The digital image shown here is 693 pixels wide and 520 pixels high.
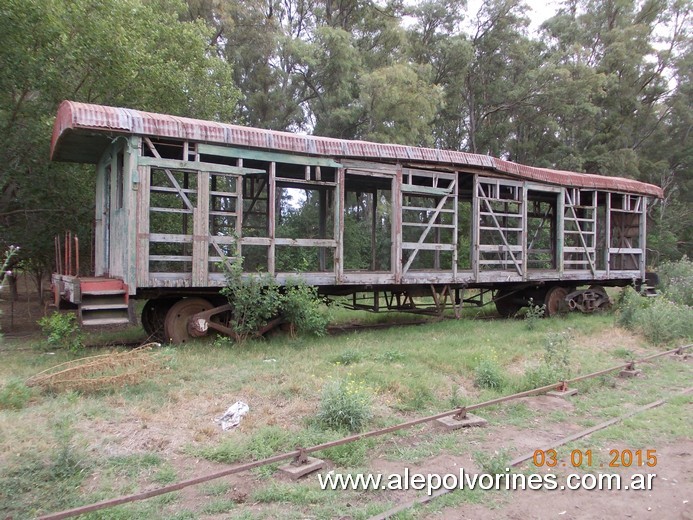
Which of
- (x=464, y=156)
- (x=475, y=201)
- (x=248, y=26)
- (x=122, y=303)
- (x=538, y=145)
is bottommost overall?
(x=122, y=303)

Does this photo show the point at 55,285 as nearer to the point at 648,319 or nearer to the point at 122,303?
the point at 122,303

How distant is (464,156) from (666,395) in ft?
21.6

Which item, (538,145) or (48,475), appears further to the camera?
(538,145)

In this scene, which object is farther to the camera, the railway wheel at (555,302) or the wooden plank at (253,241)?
the railway wheel at (555,302)

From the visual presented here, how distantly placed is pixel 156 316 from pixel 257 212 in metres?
3.53

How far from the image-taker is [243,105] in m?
25.5

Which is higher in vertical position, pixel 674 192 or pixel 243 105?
pixel 243 105

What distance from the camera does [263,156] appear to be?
361 inches

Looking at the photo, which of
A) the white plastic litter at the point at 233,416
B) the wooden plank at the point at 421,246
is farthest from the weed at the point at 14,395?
the wooden plank at the point at 421,246

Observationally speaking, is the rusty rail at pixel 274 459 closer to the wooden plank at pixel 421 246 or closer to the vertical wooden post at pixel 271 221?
the wooden plank at pixel 421 246

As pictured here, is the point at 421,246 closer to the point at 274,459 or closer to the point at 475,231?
the point at 475,231

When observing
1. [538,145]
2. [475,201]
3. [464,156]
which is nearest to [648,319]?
[475,201]

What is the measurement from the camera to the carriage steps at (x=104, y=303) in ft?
24.8

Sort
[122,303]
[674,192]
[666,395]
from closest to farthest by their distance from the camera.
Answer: [666,395] → [122,303] → [674,192]
